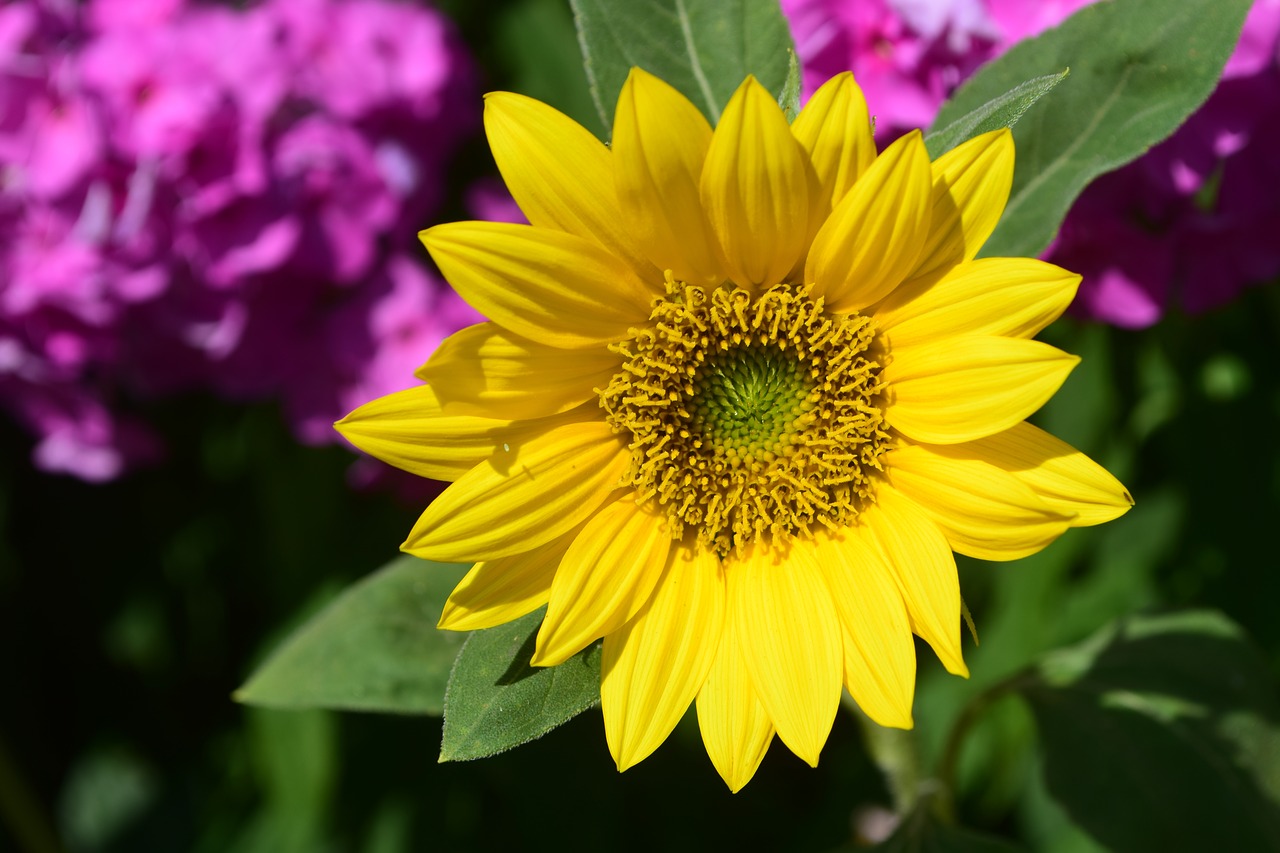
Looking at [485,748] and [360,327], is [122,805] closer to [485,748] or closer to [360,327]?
[360,327]

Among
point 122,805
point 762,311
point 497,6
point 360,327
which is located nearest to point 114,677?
point 122,805

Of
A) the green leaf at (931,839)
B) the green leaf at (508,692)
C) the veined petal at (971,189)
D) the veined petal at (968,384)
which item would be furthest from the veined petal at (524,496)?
the green leaf at (931,839)

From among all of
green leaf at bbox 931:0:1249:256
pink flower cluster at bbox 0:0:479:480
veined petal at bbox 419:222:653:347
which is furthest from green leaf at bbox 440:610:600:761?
pink flower cluster at bbox 0:0:479:480

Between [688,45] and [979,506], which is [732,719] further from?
[688,45]

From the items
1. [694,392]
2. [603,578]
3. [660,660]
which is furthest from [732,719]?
[694,392]

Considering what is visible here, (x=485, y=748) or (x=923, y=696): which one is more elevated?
(x=485, y=748)

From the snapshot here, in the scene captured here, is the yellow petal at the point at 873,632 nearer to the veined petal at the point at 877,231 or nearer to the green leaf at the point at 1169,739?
the veined petal at the point at 877,231
